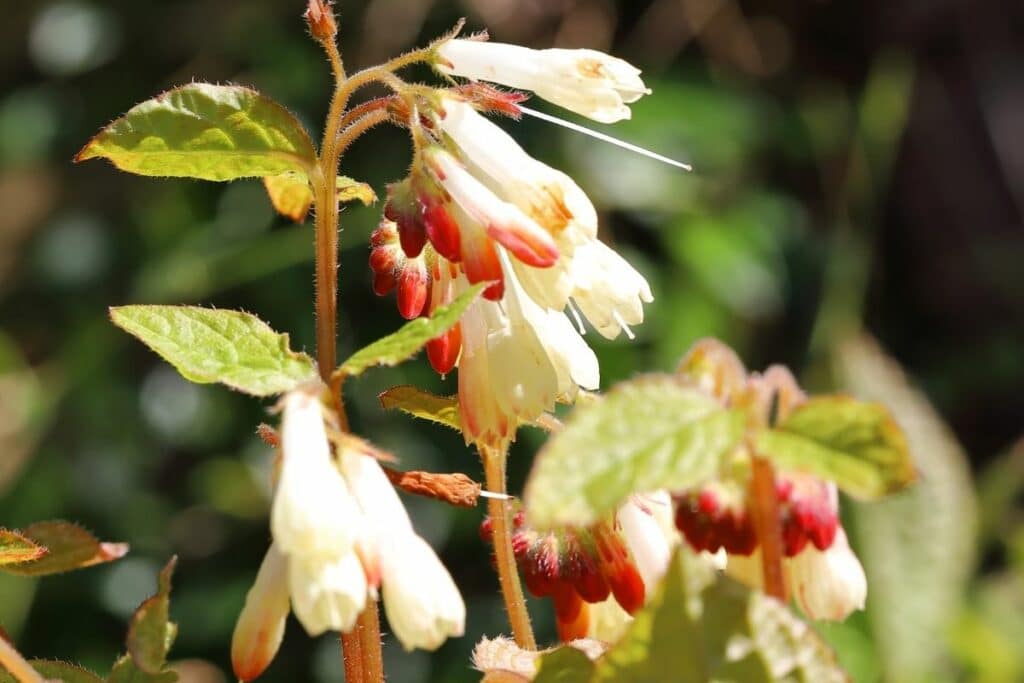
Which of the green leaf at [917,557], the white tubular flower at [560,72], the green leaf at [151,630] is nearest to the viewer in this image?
the green leaf at [151,630]

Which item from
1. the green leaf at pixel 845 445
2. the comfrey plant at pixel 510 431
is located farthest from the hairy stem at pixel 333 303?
the green leaf at pixel 845 445

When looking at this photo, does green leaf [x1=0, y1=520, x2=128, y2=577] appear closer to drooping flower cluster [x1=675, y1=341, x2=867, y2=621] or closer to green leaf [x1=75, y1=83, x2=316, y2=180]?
green leaf [x1=75, y1=83, x2=316, y2=180]

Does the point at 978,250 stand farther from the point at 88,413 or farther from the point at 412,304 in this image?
the point at 412,304

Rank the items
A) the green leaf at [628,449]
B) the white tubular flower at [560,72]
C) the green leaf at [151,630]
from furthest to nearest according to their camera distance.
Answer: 1. the white tubular flower at [560,72]
2. the green leaf at [151,630]
3. the green leaf at [628,449]

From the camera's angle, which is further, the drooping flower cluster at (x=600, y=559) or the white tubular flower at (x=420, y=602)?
the drooping flower cluster at (x=600, y=559)

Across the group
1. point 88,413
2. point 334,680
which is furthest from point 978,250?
point 88,413

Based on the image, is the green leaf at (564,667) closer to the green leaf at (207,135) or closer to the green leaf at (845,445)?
the green leaf at (845,445)
